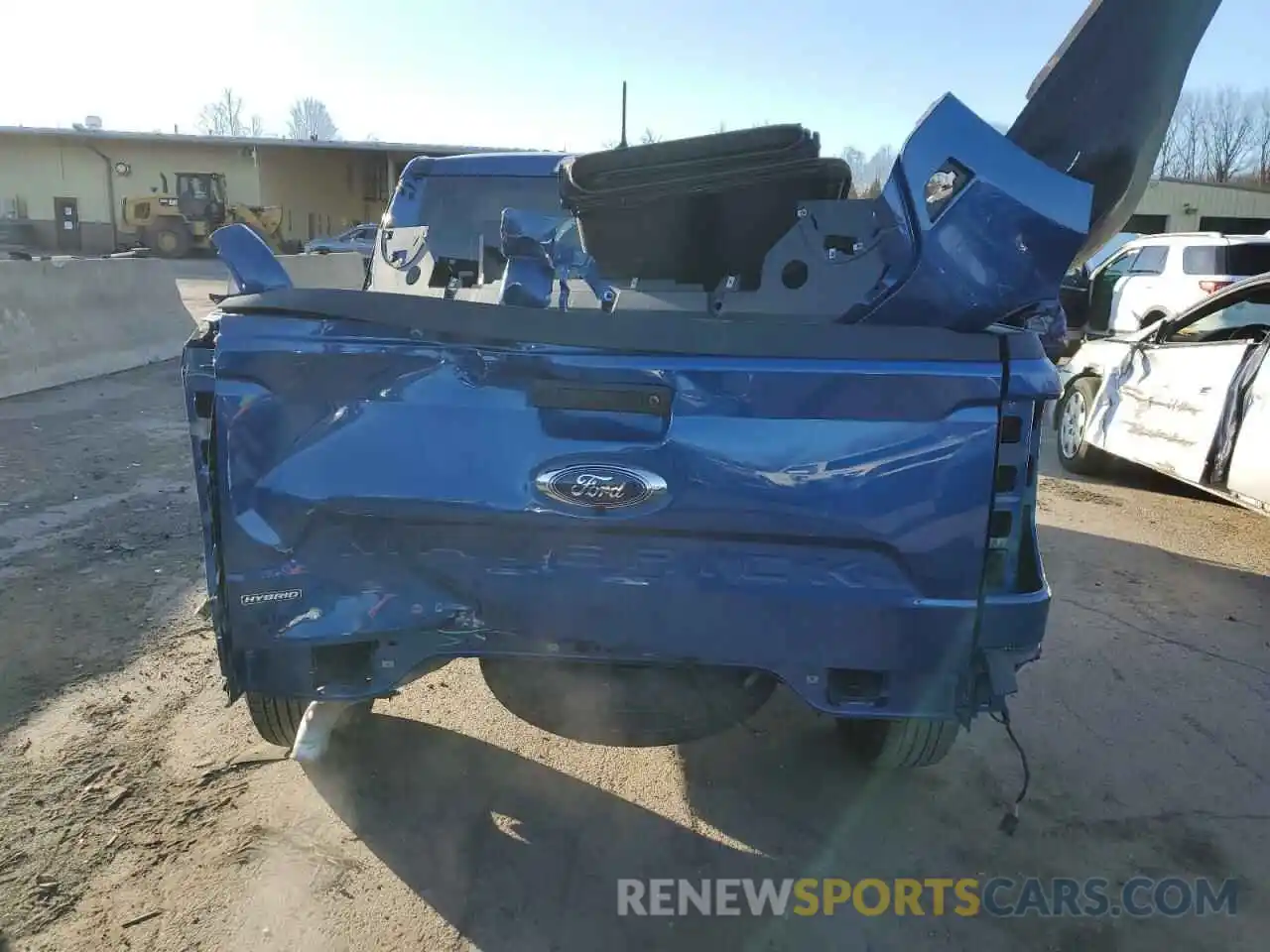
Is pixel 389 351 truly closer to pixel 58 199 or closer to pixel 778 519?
pixel 778 519

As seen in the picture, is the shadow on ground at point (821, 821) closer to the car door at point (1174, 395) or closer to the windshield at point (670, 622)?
the windshield at point (670, 622)

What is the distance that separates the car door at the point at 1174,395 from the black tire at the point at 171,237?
32.7 meters

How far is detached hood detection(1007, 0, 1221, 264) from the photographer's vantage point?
9.46 feet

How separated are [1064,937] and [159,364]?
11112 millimetres

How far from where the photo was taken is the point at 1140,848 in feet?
9.91

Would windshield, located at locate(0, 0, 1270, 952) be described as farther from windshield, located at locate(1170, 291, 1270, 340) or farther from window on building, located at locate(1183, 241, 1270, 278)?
window on building, located at locate(1183, 241, 1270, 278)

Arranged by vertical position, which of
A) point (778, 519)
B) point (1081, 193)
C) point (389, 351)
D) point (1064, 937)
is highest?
point (1081, 193)

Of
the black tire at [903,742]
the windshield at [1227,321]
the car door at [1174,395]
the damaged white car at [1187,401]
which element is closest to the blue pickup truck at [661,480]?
the black tire at [903,742]

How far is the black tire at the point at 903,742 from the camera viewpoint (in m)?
3.06

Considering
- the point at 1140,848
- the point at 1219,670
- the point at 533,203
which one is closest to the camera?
the point at 1140,848

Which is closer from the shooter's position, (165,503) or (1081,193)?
(1081,193)

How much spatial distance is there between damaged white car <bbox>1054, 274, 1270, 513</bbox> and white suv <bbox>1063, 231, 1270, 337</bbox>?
4927 mm

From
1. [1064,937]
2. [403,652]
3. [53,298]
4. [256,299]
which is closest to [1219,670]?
[1064,937]

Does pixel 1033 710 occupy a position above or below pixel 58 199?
below
